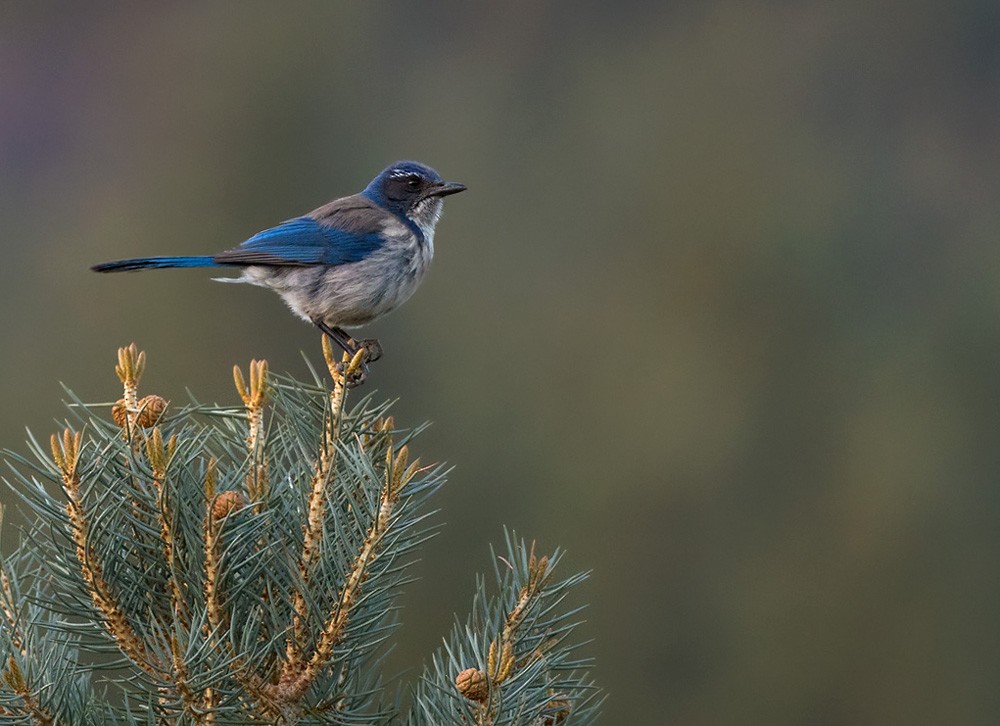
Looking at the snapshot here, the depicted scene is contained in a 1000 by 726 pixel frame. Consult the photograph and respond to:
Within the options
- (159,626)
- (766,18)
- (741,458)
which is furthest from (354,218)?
(766,18)

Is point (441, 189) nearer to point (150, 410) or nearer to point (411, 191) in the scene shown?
point (411, 191)

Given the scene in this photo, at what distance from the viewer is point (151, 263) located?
13.2 ft

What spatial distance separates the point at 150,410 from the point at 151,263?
201cm

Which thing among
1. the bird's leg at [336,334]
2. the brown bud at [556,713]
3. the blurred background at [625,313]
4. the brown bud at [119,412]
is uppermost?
the brown bud at [119,412]

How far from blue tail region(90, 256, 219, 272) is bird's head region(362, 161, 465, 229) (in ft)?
2.55

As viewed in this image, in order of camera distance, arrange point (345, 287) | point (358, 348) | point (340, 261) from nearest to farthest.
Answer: point (358, 348) → point (345, 287) → point (340, 261)

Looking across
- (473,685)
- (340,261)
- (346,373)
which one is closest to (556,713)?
(473,685)

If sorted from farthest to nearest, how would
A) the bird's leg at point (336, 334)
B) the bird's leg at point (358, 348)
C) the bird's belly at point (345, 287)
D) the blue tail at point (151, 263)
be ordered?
the bird's belly at point (345, 287)
the bird's leg at point (336, 334)
the blue tail at point (151, 263)
the bird's leg at point (358, 348)

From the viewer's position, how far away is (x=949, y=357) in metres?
12.6

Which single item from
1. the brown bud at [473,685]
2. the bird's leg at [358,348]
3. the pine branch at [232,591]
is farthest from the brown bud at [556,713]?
the bird's leg at [358,348]

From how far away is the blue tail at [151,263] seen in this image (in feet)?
12.2

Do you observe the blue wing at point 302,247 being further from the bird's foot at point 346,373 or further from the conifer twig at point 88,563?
the conifer twig at point 88,563

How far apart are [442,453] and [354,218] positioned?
569 centimetres

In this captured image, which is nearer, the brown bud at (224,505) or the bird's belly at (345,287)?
the brown bud at (224,505)
